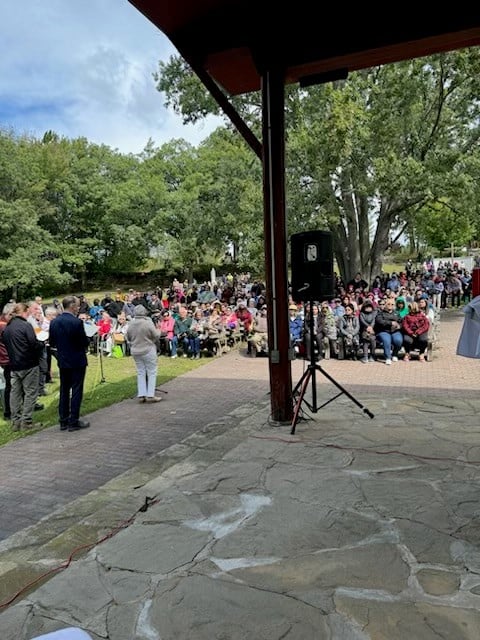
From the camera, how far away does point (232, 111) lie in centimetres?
546

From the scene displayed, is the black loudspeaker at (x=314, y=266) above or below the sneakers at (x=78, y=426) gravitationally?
above

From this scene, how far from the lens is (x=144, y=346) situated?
7.52m

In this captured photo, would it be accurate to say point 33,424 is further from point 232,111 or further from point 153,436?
point 232,111

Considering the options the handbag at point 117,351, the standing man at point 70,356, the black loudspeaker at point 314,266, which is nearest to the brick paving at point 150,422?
the standing man at point 70,356

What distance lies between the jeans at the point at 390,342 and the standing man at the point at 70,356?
6011 millimetres

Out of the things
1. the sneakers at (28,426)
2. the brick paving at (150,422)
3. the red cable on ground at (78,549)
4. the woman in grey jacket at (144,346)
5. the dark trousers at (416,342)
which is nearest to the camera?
the red cable on ground at (78,549)

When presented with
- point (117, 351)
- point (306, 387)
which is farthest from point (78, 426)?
point (117, 351)

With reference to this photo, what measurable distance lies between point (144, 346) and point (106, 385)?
7.07ft

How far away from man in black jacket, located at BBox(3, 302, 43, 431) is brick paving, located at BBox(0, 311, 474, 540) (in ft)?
1.37

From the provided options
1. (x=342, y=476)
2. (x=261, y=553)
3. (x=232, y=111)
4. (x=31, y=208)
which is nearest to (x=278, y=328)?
(x=342, y=476)

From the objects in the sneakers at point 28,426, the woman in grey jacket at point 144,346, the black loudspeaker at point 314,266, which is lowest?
the sneakers at point 28,426

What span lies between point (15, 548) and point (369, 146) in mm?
13469

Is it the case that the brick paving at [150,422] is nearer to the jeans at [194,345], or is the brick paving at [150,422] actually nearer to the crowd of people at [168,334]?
the crowd of people at [168,334]

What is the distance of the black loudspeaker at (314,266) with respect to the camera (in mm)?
5539
